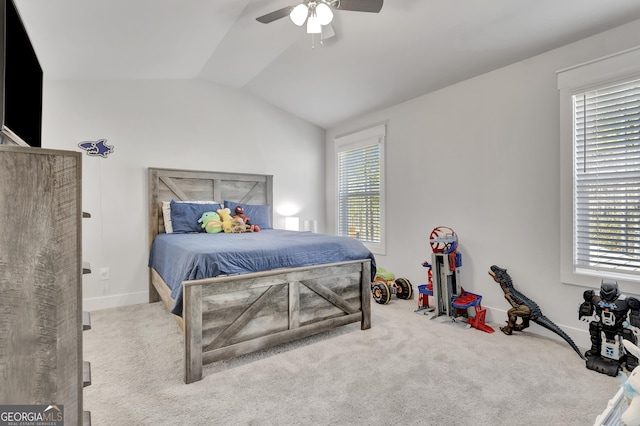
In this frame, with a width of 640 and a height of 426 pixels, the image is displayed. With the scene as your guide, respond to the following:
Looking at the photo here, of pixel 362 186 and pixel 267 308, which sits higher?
pixel 362 186

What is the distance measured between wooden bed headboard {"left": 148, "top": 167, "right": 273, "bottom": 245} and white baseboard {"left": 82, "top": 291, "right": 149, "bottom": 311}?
62 centimetres

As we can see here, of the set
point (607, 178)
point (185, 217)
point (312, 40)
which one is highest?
point (312, 40)

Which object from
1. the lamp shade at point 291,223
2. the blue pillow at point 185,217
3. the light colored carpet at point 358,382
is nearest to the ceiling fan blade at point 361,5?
the light colored carpet at point 358,382

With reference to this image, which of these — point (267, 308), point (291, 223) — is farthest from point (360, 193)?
point (267, 308)

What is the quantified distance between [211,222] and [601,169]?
355 cm

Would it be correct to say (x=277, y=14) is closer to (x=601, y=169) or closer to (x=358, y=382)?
(x=358, y=382)

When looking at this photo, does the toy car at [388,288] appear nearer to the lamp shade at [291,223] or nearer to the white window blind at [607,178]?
the lamp shade at [291,223]

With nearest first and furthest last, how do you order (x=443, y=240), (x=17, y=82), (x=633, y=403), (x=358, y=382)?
(x=633, y=403)
(x=17, y=82)
(x=358, y=382)
(x=443, y=240)

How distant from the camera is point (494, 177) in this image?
2984mm

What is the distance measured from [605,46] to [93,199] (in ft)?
15.6

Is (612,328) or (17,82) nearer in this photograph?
(17,82)

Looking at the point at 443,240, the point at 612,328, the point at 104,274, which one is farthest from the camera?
the point at 104,274

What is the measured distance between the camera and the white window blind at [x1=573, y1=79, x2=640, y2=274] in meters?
2.23

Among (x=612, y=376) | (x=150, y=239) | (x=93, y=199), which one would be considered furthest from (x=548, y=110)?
(x=93, y=199)
